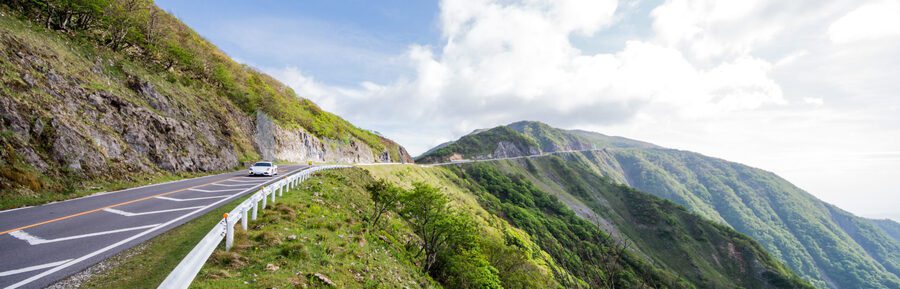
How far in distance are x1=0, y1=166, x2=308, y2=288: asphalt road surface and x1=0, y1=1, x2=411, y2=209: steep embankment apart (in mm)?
1748

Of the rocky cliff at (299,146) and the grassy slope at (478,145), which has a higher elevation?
the grassy slope at (478,145)

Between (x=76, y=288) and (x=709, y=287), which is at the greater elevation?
(x=76, y=288)

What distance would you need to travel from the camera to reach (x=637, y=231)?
4631 inches

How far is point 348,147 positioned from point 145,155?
55015 millimetres

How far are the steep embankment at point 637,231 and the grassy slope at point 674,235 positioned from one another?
0.83 ft

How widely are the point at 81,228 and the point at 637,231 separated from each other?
133730mm

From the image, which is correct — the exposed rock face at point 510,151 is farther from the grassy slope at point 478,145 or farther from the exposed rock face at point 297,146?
the exposed rock face at point 297,146

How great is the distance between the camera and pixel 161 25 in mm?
39031

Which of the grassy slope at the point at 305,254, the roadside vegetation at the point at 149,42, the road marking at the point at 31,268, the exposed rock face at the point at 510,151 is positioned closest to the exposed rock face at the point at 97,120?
the roadside vegetation at the point at 149,42

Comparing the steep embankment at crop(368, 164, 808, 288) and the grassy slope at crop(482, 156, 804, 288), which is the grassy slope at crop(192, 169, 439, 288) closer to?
the steep embankment at crop(368, 164, 808, 288)

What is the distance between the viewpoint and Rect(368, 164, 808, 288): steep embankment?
268ft

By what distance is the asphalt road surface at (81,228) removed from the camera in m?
7.21

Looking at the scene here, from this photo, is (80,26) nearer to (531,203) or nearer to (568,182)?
(531,203)

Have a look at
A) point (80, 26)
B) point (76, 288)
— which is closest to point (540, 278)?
point (76, 288)
